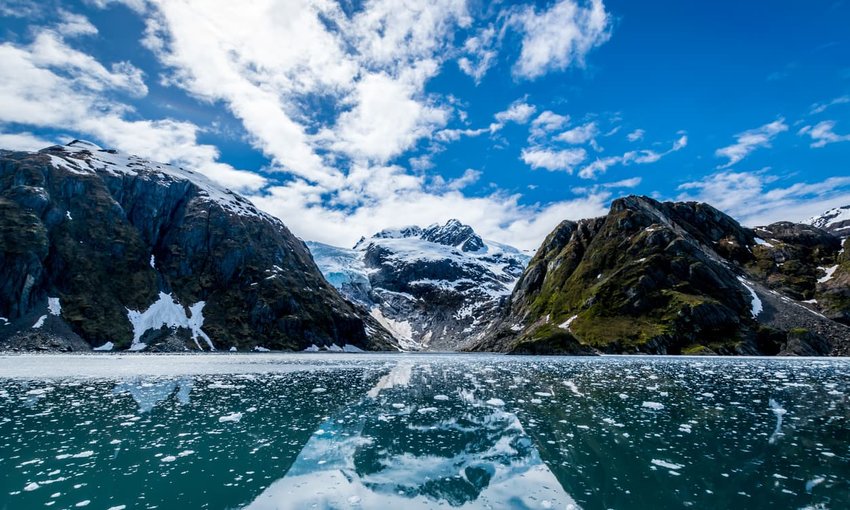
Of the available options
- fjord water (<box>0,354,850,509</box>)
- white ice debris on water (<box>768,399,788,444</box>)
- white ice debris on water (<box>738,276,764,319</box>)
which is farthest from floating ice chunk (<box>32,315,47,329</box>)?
white ice debris on water (<box>738,276,764,319</box>)

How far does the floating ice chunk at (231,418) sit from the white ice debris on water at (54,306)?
197m

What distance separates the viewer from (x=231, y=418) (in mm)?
29953

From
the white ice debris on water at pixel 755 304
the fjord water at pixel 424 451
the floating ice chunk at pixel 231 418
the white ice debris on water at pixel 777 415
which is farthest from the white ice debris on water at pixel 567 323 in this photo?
the floating ice chunk at pixel 231 418

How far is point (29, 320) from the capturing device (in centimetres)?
16562

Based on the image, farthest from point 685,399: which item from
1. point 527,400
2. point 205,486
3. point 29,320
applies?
point 29,320

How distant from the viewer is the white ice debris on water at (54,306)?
17568 cm

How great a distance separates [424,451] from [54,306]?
218 meters

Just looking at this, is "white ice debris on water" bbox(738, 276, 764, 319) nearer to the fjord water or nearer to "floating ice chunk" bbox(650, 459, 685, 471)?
the fjord water

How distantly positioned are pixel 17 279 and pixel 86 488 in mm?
214049

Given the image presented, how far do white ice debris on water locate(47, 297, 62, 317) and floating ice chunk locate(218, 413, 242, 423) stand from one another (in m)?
197

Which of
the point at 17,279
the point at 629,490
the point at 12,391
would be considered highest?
the point at 17,279

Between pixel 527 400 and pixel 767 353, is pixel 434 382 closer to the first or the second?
pixel 527 400

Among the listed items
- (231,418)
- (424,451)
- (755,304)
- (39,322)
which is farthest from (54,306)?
(755,304)

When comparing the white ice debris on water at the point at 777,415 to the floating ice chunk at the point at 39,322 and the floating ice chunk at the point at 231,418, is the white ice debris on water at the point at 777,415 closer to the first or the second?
the floating ice chunk at the point at 231,418
